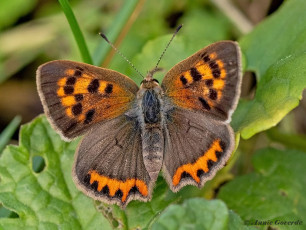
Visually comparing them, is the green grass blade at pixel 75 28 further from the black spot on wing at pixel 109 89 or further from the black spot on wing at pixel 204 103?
the black spot on wing at pixel 204 103

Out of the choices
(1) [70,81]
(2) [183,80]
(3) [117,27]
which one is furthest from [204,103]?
(3) [117,27]

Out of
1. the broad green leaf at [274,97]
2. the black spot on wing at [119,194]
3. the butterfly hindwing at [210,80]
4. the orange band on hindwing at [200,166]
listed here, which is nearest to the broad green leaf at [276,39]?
the broad green leaf at [274,97]

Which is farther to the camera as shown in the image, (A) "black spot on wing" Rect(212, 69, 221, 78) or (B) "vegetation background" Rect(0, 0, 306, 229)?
(B) "vegetation background" Rect(0, 0, 306, 229)

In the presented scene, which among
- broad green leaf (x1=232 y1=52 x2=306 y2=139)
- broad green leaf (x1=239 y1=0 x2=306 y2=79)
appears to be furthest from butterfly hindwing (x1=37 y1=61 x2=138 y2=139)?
broad green leaf (x1=239 y1=0 x2=306 y2=79)

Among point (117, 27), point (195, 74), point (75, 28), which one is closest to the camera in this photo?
point (195, 74)

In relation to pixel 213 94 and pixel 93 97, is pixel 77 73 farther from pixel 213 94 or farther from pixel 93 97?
pixel 213 94

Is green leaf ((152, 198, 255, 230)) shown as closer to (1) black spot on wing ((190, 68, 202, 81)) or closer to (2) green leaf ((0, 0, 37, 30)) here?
(1) black spot on wing ((190, 68, 202, 81))

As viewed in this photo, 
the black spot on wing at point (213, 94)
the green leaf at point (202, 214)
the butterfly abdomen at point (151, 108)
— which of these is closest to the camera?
the green leaf at point (202, 214)
